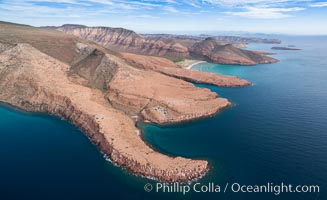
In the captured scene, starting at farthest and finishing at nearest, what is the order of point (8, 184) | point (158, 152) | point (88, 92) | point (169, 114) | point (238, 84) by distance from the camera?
point (238, 84)
point (88, 92)
point (169, 114)
point (158, 152)
point (8, 184)

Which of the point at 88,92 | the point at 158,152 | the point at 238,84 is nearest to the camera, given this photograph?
the point at 158,152

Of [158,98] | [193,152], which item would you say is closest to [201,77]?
[158,98]

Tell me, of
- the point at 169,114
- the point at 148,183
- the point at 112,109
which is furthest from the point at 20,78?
the point at 148,183

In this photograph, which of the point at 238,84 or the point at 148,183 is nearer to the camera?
the point at 148,183

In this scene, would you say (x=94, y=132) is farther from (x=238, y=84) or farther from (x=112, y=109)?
(x=238, y=84)

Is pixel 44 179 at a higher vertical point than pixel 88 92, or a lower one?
lower

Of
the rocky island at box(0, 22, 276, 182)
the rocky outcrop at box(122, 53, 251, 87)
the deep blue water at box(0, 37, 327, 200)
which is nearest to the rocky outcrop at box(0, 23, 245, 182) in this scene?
the rocky island at box(0, 22, 276, 182)
